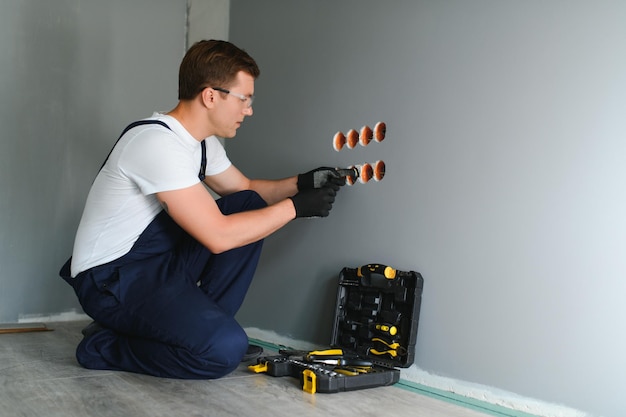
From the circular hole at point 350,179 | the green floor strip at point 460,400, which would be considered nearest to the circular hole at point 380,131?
the circular hole at point 350,179

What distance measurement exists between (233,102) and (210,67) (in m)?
0.14

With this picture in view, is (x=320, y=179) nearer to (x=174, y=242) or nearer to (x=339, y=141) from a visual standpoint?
(x=339, y=141)

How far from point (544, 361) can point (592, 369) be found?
0.14 metres

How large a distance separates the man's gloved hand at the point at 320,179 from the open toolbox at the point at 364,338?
0.35 metres

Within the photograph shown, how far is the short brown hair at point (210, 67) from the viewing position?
2.23 meters

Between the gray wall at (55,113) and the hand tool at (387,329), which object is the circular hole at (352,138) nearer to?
the hand tool at (387,329)

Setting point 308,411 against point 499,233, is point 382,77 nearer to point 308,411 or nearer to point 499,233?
point 499,233

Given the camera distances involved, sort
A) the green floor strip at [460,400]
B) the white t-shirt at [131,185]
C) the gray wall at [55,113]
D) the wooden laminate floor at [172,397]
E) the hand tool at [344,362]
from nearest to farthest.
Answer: the wooden laminate floor at [172,397], the green floor strip at [460,400], the white t-shirt at [131,185], the hand tool at [344,362], the gray wall at [55,113]

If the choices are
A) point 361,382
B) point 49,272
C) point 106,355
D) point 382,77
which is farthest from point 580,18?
point 49,272

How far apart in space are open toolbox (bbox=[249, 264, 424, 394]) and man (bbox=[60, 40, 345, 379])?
25 cm

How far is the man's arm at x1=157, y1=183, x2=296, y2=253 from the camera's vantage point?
81.0 inches

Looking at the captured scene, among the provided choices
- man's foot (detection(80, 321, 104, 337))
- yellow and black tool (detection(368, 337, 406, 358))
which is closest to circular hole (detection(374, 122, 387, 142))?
yellow and black tool (detection(368, 337, 406, 358))

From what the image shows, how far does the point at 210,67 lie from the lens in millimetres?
2229

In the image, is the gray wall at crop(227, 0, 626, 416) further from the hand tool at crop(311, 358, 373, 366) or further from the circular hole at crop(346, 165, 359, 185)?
the hand tool at crop(311, 358, 373, 366)
